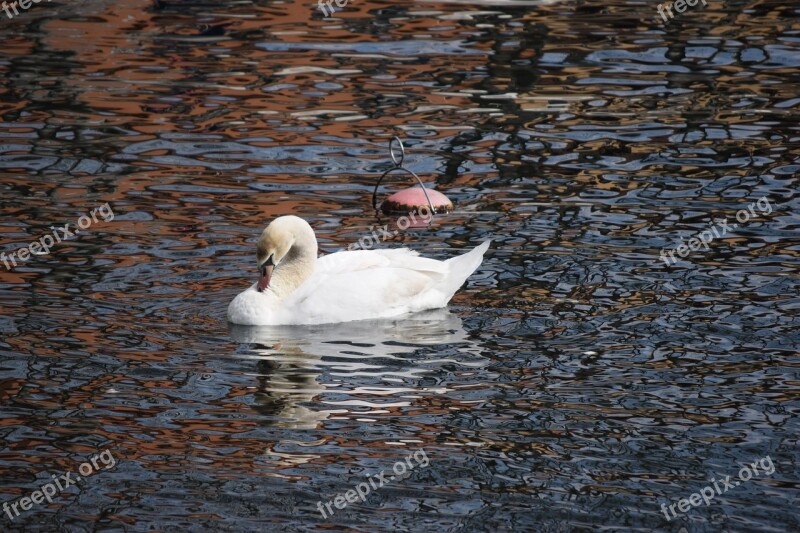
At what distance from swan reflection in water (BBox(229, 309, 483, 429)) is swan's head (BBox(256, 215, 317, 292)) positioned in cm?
44

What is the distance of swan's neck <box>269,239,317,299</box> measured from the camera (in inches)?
425

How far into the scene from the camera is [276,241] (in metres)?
10.5

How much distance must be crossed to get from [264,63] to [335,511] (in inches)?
489

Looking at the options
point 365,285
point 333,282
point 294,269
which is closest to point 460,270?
point 365,285

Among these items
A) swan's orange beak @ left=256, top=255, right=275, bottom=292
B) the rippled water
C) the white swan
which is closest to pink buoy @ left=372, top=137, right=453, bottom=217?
the rippled water

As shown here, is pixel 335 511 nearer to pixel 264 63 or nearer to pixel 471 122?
pixel 471 122

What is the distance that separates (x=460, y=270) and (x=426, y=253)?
139 centimetres

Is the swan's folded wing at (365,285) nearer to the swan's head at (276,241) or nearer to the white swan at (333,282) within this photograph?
the white swan at (333,282)

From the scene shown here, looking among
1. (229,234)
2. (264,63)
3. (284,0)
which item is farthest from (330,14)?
(229,234)

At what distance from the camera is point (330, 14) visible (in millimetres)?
21656

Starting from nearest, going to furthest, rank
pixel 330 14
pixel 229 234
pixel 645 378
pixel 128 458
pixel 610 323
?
pixel 128 458 → pixel 645 378 → pixel 610 323 → pixel 229 234 → pixel 330 14

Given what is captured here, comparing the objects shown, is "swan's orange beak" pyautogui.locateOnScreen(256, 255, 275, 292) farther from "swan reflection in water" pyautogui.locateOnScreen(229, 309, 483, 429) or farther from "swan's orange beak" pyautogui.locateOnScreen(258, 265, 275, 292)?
"swan reflection in water" pyautogui.locateOnScreen(229, 309, 483, 429)

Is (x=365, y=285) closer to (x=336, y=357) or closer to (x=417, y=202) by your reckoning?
(x=336, y=357)

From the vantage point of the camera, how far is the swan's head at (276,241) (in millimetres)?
10491
